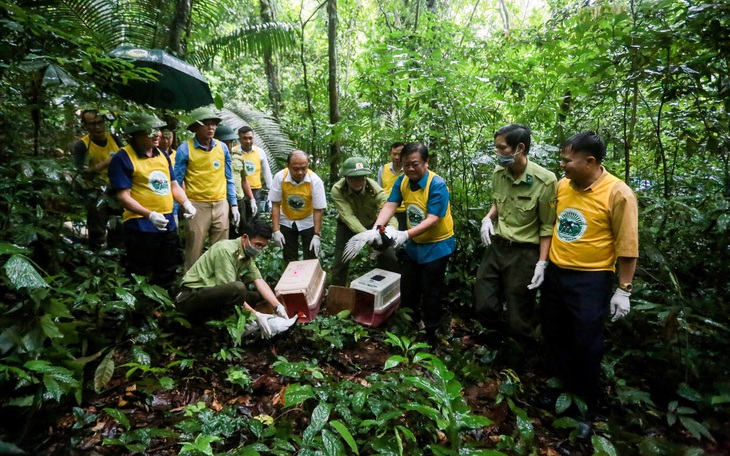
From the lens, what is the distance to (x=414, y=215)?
12.3 ft

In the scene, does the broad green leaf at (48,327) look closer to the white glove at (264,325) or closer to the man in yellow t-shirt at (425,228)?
the white glove at (264,325)

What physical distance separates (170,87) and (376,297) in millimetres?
3570

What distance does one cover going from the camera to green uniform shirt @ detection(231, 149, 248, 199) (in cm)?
538

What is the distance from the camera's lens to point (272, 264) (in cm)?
471

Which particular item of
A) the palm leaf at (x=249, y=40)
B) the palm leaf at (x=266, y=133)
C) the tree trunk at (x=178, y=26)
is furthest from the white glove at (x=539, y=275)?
the palm leaf at (x=249, y=40)

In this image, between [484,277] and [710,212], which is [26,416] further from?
[710,212]

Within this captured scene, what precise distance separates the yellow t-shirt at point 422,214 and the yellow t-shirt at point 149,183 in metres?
2.24

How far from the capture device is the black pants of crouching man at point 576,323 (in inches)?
106

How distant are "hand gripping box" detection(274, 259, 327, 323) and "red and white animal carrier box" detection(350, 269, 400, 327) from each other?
39 cm

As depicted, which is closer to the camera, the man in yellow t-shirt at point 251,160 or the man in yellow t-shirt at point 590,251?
the man in yellow t-shirt at point 590,251

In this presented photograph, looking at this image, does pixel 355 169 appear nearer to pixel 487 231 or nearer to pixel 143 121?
pixel 487 231

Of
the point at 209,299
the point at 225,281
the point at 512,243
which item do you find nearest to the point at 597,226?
the point at 512,243

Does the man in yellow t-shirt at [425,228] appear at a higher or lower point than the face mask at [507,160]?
lower

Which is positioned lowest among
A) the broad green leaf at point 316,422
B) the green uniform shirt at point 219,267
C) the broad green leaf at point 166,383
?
the broad green leaf at point 166,383
